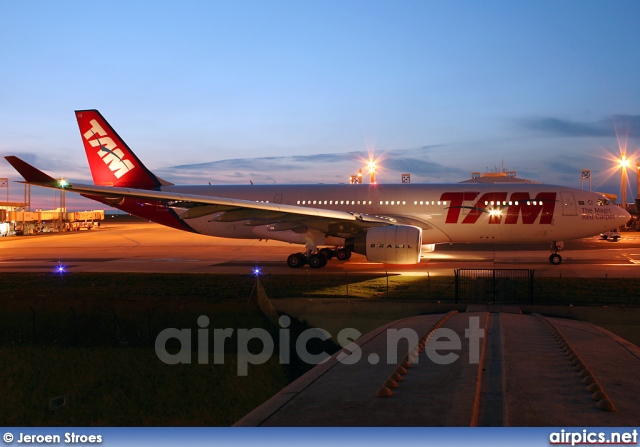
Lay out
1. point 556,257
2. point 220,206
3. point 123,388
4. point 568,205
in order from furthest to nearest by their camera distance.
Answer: point 556,257, point 568,205, point 220,206, point 123,388

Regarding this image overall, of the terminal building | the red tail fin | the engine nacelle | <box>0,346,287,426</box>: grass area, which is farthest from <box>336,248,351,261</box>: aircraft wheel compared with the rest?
the terminal building

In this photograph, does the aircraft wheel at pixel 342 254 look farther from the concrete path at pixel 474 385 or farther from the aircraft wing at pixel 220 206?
the concrete path at pixel 474 385

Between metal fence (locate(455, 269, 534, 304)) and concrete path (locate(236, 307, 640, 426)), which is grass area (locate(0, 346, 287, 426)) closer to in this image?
concrete path (locate(236, 307, 640, 426))

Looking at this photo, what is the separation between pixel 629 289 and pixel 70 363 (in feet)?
53.4

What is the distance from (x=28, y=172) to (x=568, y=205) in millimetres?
22745

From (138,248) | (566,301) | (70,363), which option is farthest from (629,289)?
(138,248)

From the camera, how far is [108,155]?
30.0 m

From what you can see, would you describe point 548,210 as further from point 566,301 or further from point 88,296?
point 88,296

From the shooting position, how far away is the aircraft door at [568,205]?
26.6 metres

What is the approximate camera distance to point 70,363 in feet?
46.4

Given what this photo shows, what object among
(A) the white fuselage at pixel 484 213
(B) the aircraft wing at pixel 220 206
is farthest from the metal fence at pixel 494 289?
(A) the white fuselage at pixel 484 213

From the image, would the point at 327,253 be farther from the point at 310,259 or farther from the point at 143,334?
the point at 143,334

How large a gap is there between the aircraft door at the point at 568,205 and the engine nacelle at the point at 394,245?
8330 millimetres

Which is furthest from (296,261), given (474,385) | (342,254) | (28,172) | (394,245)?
(474,385)
